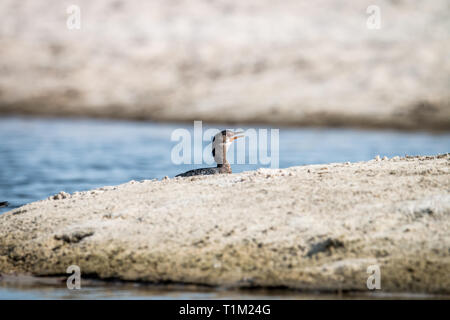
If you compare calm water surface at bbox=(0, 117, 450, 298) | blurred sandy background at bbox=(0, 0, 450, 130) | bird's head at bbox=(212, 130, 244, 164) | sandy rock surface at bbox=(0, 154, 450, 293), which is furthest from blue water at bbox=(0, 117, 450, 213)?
sandy rock surface at bbox=(0, 154, 450, 293)

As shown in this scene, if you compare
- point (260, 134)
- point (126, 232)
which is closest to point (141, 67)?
point (260, 134)

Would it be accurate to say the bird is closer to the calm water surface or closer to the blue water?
the blue water

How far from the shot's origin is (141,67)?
2594 centimetres

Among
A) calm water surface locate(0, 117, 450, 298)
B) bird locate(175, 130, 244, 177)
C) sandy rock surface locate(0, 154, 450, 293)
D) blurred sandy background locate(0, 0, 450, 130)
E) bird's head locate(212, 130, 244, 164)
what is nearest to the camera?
sandy rock surface locate(0, 154, 450, 293)

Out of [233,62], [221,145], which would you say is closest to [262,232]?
[221,145]

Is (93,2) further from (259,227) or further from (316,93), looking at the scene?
(259,227)

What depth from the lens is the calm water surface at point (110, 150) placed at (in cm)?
1419

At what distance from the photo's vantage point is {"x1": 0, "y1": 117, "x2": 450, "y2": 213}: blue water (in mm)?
14219

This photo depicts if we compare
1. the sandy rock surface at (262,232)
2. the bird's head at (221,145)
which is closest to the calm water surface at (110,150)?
the bird's head at (221,145)

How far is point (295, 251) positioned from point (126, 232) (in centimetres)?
155
